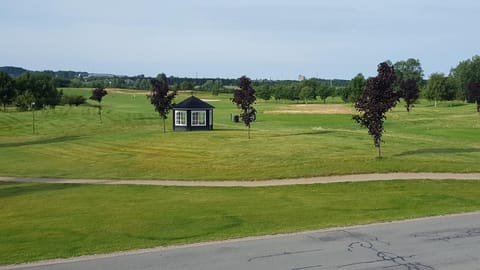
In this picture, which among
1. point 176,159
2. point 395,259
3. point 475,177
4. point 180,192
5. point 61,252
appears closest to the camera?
point 395,259

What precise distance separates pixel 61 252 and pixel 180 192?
11.0 meters

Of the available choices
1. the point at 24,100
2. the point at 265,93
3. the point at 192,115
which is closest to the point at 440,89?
the point at 265,93

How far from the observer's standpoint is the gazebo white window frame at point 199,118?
50000 millimetres

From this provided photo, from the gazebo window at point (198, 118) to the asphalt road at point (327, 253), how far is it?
36.4 meters

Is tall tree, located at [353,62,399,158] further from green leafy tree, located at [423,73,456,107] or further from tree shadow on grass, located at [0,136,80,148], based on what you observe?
green leafy tree, located at [423,73,456,107]

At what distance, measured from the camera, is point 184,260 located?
11.6 m

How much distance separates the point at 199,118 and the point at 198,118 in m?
0.10

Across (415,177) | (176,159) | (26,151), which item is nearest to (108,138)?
(26,151)

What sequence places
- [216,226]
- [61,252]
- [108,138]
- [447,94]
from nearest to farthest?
[61,252] → [216,226] → [108,138] → [447,94]

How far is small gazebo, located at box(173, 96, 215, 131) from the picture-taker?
4958cm

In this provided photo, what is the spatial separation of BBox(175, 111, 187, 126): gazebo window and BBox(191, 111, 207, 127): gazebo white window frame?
736mm

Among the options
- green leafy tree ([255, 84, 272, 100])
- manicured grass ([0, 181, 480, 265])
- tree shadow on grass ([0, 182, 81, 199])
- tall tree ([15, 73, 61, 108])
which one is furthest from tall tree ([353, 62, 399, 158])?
green leafy tree ([255, 84, 272, 100])

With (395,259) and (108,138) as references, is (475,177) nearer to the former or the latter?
(395,259)

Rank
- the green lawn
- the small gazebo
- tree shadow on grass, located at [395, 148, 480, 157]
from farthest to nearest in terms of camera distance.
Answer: the small gazebo
tree shadow on grass, located at [395, 148, 480, 157]
the green lawn
